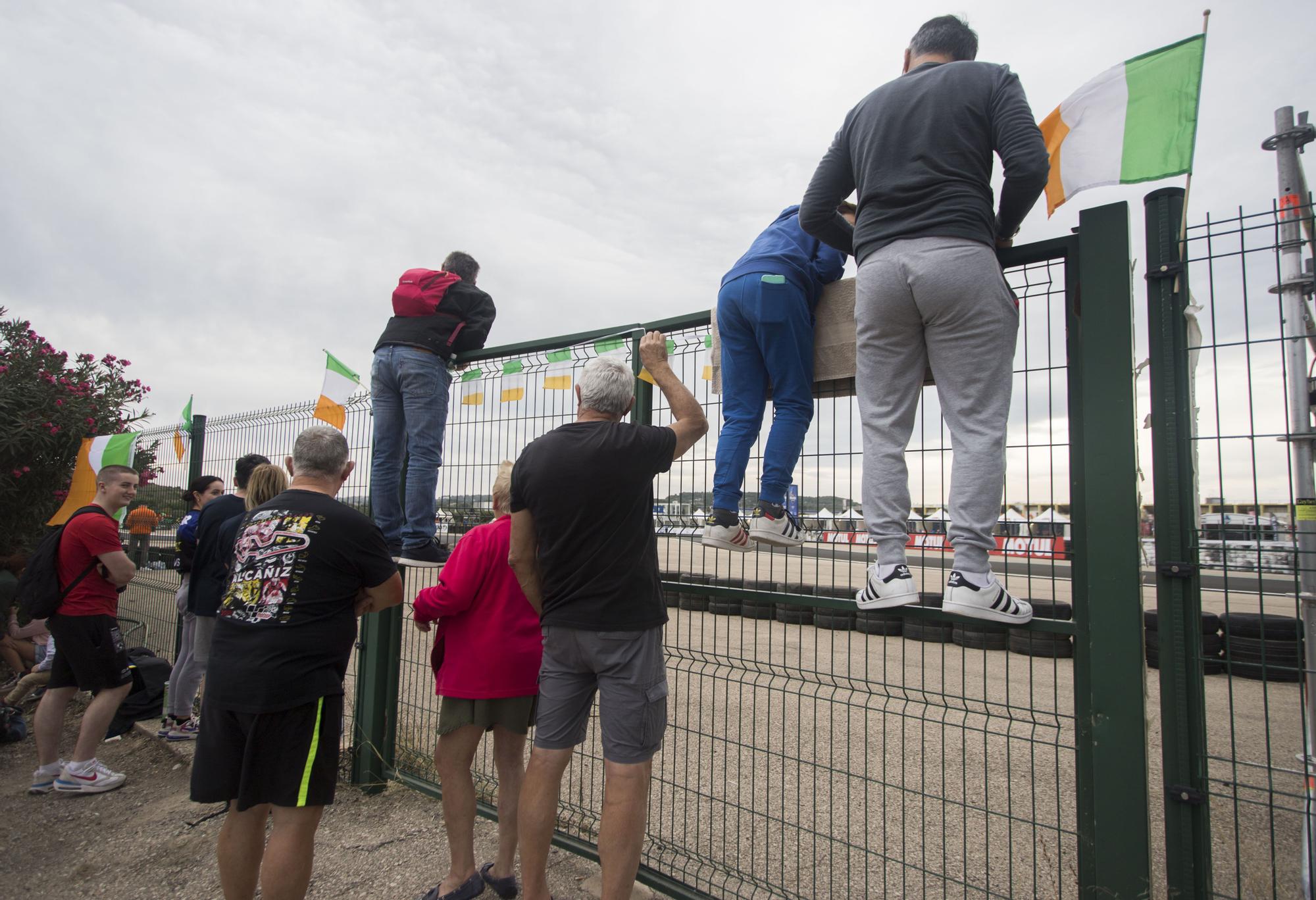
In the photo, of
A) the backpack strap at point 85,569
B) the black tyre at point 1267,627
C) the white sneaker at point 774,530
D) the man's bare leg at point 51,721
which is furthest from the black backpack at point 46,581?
the black tyre at point 1267,627

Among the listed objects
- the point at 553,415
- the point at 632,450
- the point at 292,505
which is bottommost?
the point at 292,505

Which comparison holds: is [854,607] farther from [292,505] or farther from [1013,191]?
[292,505]

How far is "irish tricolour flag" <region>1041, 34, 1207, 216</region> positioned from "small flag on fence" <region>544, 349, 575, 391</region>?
2.44 m

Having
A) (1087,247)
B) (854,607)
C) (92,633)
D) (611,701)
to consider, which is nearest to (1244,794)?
(854,607)

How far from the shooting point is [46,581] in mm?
4699

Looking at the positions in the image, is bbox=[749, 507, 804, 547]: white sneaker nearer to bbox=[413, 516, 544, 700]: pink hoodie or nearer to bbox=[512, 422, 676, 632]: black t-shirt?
bbox=[512, 422, 676, 632]: black t-shirt

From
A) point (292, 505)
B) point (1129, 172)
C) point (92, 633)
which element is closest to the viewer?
point (1129, 172)

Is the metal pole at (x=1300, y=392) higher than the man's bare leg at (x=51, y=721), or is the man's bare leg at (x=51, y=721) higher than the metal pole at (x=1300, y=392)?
the metal pole at (x=1300, y=392)

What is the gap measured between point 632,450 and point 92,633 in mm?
4303

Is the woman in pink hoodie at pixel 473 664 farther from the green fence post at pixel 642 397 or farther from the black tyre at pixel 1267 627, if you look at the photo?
the black tyre at pixel 1267 627

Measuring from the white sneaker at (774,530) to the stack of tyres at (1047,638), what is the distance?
0.86 m

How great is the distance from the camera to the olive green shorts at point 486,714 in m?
3.17

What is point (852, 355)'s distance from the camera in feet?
9.72

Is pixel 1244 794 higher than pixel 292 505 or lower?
lower
